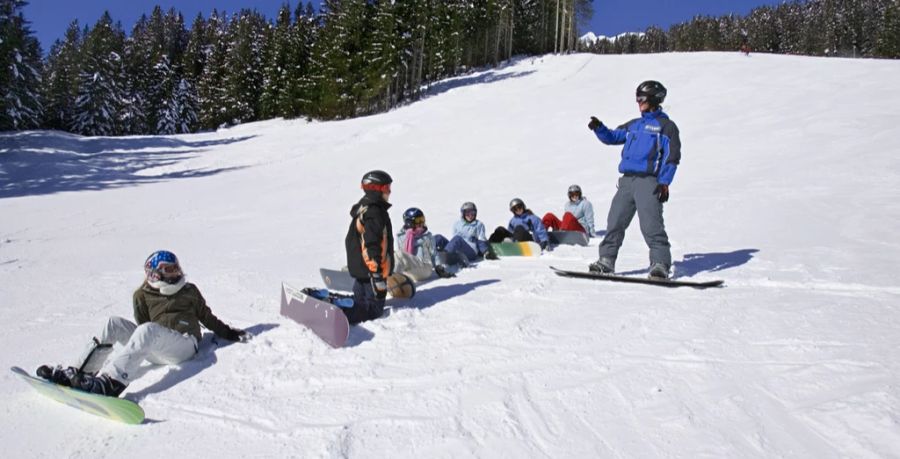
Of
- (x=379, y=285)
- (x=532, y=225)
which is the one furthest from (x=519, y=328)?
(x=532, y=225)

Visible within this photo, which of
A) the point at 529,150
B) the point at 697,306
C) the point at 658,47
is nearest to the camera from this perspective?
the point at 697,306

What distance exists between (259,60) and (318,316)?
171 ft

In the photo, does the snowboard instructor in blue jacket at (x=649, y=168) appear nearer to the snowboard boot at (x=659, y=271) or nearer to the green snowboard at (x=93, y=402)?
the snowboard boot at (x=659, y=271)

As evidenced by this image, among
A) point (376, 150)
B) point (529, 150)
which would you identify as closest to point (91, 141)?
point (376, 150)

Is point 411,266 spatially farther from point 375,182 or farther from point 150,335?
point 150,335

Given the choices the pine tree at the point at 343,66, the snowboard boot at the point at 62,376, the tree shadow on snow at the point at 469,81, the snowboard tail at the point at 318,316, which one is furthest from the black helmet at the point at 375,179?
the pine tree at the point at 343,66

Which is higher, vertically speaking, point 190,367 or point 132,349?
point 132,349

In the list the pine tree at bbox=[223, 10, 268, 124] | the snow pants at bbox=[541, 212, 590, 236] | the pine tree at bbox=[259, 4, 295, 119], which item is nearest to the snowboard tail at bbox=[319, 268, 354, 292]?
the snow pants at bbox=[541, 212, 590, 236]

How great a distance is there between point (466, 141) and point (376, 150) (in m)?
3.93

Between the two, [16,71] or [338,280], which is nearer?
[338,280]

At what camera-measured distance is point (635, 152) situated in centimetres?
557

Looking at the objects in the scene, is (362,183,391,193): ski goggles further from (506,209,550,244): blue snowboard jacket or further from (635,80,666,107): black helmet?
(506,209,550,244): blue snowboard jacket

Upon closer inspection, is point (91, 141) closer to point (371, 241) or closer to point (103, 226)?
point (103, 226)

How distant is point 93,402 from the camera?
3012mm
